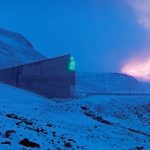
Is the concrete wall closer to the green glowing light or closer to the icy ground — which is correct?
the green glowing light

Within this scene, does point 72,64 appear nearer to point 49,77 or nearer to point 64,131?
point 49,77

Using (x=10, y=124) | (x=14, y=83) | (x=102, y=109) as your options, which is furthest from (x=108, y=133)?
(x=14, y=83)

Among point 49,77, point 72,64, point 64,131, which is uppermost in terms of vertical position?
point 72,64

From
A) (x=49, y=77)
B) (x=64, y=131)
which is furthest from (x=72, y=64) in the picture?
(x=64, y=131)

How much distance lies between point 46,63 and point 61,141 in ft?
121

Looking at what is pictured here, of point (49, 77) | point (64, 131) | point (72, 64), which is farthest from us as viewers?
point (72, 64)

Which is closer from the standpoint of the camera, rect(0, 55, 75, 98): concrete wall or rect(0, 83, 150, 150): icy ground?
rect(0, 83, 150, 150): icy ground

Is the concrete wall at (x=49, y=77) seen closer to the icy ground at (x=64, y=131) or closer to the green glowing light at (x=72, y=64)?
the green glowing light at (x=72, y=64)

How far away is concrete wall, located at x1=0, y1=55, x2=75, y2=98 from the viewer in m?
54.2

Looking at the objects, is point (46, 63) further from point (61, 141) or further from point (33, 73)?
point (61, 141)

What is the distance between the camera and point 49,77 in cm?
5516

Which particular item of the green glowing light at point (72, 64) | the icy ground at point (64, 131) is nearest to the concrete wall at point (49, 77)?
the green glowing light at point (72, 64)

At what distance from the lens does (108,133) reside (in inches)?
979

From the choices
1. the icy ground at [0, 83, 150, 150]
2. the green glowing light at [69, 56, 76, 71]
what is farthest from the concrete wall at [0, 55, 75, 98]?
the icy ground at [0, 83, 150, 150]
